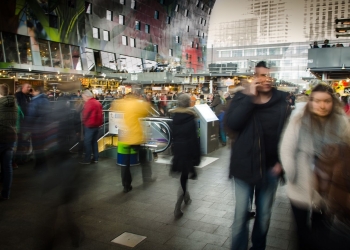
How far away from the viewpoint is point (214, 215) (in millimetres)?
4977

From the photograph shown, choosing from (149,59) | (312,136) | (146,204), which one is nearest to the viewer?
(312,136)

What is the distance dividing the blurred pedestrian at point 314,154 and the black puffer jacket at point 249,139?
0.31 meters

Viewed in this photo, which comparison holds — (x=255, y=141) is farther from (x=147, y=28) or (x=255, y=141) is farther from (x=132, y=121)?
(x=147, y=28)

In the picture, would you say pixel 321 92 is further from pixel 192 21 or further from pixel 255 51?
pixel 255 51

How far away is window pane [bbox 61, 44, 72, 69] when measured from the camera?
115 ft

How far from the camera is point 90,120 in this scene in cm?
815

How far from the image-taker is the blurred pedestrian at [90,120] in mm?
8008

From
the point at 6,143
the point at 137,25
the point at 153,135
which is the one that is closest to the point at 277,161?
the point at 6,143

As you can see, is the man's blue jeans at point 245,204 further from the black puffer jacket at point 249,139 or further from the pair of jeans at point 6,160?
the pair of jeans at point 6,160

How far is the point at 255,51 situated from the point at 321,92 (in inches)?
3981

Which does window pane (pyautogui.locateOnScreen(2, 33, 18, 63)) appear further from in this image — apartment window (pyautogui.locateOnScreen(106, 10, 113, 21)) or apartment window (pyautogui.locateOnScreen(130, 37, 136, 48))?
apartment window (pyautogui.locateOnScreen(130, 37, 136, 48))

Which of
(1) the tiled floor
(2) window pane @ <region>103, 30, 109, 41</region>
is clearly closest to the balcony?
(1) the tiled floor

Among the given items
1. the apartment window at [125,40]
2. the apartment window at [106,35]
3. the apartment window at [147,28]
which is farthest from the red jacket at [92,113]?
the apartment window at [147,28]

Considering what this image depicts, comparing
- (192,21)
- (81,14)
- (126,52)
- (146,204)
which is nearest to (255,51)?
(192,21)
